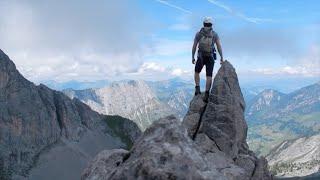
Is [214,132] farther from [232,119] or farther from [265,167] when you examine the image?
[265,167]

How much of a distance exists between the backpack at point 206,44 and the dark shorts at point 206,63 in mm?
485

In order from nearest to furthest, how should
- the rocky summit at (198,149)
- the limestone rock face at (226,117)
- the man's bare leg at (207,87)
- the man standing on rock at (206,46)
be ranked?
the rocky summit at (198,149)
the man standing on rock at (206,46)
the man's bare leg at (207,87)
the limestone rock face at (226,117)

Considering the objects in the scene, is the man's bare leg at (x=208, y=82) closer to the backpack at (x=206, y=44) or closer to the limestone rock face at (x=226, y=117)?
the limestone rock face at (x=226, y=117)

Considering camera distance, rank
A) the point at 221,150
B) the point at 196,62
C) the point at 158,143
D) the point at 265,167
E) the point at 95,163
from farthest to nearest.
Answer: the point at 265,167 < the point at 221,150 < the point at 196,62 < the point at 95,163 < the point at 158,143

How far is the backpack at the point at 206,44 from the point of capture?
2914 centimetres

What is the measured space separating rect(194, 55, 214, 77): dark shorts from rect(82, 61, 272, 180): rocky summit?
4.58m

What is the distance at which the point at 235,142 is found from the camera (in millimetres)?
35312

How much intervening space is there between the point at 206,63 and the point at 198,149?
1806cm

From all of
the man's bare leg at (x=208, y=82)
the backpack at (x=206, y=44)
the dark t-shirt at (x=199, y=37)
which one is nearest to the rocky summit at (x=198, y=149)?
the man's bare leg at (x=208, y=82)

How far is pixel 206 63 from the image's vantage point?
30.7 metres

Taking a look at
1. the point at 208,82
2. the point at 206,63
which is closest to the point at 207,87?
the point at 208,82

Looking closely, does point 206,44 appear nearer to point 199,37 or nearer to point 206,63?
point 199,37

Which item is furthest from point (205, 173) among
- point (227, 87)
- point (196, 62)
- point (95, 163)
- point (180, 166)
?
point (227, 87)

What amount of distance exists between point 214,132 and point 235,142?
2204 millimetres
